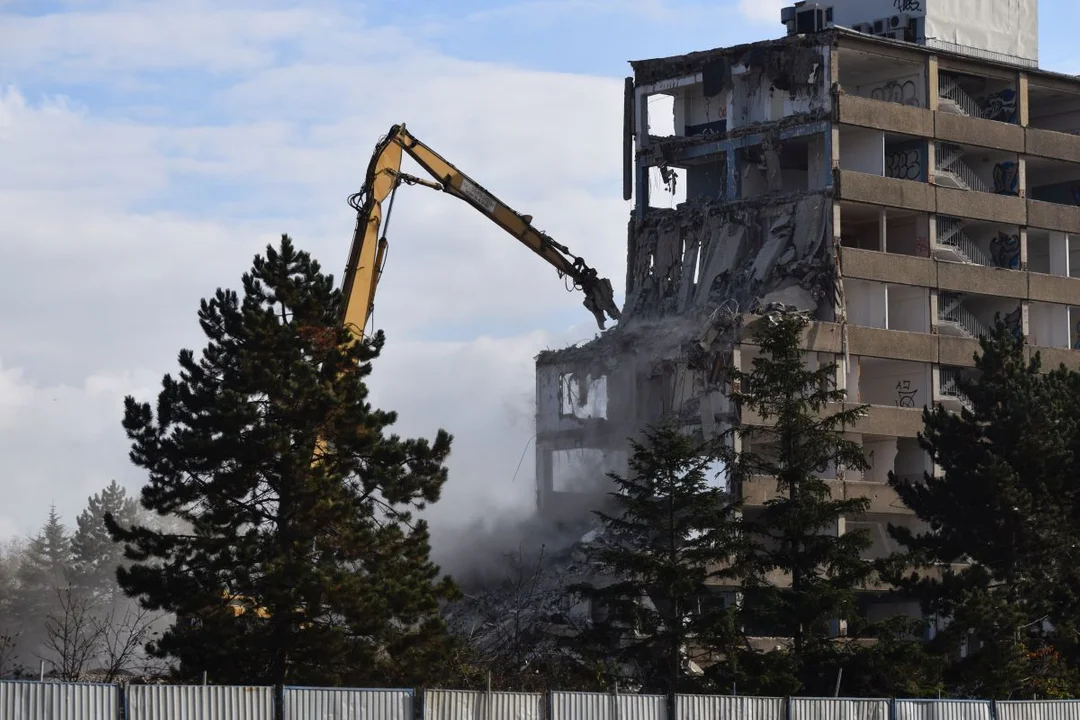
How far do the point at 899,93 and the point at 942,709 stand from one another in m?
35.9

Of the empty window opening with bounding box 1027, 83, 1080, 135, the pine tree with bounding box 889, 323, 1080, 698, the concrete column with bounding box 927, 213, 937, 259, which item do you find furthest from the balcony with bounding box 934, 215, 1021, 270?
the pine tree with bounding box 889, 323, 1080, 698

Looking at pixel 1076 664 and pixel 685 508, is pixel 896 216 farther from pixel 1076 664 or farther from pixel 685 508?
pixel 685 508

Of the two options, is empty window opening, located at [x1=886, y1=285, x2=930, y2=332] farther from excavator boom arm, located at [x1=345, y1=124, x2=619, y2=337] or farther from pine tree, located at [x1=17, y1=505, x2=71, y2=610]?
pine tree, located at [x1=17, y1=505, x2=71, y2=610]

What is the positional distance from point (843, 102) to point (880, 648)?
28.5 m

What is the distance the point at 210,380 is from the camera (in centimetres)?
3192

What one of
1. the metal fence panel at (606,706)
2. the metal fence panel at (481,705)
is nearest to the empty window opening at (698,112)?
the metal fence panel at (606,706)

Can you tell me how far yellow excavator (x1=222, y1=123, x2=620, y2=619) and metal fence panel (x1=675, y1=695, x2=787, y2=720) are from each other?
48.7 feet

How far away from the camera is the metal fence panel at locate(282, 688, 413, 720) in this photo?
2497 cm

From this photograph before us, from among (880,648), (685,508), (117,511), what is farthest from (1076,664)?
(117,511)

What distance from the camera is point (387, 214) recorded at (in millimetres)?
46375

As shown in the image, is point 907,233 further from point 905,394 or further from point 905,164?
point 905,394

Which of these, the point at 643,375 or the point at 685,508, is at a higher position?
the point at 643,375

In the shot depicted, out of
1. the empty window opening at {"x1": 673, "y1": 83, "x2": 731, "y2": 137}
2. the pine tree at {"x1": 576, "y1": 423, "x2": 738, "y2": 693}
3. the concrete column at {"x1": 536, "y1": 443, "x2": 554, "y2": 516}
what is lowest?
the pine tree at {"x1": 576, "y1": 423, "x2": 738, "y2": 693}

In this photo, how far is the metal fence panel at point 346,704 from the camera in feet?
81.9
